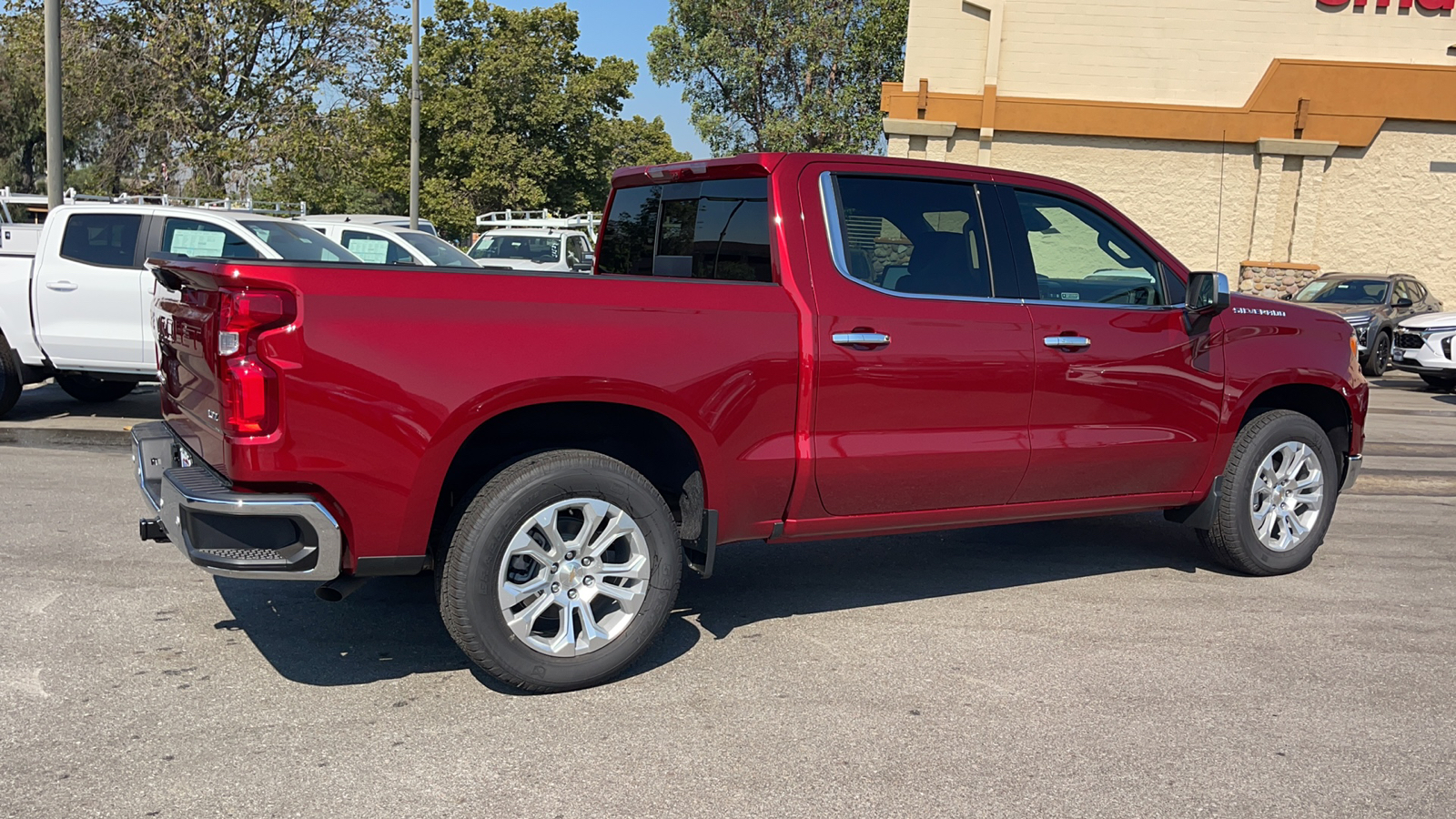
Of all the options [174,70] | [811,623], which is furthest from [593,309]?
[174,70]

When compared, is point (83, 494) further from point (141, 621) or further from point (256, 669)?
point (256, 669)

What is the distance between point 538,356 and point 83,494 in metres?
4.63

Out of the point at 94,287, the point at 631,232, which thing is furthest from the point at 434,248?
the point at 631,232

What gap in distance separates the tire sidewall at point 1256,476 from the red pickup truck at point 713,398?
0.01 metres

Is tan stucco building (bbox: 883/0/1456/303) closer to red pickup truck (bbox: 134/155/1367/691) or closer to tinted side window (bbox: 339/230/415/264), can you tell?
tinted side window (bbox: 339/230/415/264)

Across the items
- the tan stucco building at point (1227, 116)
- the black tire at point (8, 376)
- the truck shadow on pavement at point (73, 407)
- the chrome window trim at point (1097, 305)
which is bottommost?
the truck shadow on pavement at point (73, 407)

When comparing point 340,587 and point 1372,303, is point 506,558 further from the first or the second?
point 1372,303

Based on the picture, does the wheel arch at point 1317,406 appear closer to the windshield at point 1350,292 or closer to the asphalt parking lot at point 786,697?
the asphalt parking lot at point 786,697

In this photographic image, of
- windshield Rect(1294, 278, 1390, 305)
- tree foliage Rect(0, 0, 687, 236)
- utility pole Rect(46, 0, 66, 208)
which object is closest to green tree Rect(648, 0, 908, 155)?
tree foliage Rect(0, 0, 687, 236)

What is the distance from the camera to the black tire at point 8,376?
992cm

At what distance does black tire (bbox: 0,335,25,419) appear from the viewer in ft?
32.6

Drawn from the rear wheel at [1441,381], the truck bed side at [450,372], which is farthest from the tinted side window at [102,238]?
the rear wheel at [1441,381]

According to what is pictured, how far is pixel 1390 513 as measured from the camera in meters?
8.03

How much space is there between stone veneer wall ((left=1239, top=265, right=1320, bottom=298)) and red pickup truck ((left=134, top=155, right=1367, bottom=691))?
18.0 metres
